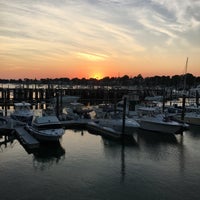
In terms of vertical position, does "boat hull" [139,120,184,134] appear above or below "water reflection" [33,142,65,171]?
above

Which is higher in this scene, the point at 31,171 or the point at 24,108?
the point at 24,108

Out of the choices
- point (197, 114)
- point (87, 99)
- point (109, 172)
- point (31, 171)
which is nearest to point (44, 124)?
point (31, 171)

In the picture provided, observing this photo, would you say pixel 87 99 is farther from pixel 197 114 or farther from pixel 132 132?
pixel 132 132

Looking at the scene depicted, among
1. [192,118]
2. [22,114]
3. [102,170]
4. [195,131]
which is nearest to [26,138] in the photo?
[102,170]

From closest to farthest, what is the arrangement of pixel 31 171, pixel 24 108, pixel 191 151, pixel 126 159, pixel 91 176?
pixel 91 176 < pixel 31 171 < pixel 126 159 < pixel 191 151 < pixel 24 108

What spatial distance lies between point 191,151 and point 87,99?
2147 inches

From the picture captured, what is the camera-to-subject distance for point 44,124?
2920cm

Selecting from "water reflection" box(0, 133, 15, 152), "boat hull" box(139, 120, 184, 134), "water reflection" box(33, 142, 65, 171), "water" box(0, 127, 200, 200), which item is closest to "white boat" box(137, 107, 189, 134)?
"boat hull" box(139, 120, 184, 134)

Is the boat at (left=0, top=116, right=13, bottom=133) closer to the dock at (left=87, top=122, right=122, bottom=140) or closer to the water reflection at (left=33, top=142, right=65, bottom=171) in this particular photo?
the water reflection at (left=33, top=142, right=65, bottom=171)

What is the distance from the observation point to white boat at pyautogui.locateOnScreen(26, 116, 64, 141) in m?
28.0

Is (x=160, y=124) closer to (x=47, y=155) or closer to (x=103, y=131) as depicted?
(x=103, y=131)

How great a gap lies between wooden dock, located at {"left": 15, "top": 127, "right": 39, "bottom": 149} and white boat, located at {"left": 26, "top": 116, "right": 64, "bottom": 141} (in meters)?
0.56

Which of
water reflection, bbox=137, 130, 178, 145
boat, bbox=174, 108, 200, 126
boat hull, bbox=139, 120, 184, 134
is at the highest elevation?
boat, bbox=174, 108, 200, 126

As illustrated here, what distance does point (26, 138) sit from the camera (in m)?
28.8
